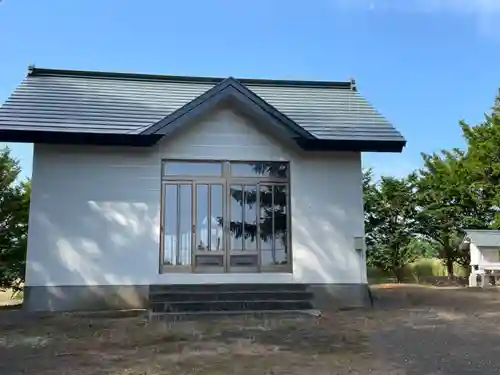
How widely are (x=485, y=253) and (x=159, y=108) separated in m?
10.3

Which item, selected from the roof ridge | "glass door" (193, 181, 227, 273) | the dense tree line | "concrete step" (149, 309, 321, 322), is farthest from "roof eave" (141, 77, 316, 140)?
the dense tree line

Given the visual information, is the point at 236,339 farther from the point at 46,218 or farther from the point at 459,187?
the point at 459,187

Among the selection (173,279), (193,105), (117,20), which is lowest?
(173,279)

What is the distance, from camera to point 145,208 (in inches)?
410

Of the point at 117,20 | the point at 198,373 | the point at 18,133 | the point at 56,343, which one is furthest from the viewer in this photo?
the point at 117,20

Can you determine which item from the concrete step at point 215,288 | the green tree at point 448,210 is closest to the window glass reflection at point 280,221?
the concrete step at point 215,288

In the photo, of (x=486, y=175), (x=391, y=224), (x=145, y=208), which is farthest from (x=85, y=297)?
(x=486, y=175)

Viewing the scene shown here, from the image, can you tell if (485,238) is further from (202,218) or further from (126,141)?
(126,141)

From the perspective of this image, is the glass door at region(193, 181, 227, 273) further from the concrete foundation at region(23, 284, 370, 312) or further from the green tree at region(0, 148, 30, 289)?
the green tree at region(0, 148, 30, 289)

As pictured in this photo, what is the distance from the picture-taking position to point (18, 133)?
32.1 ft

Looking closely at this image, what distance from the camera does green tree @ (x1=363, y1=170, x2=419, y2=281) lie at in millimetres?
19250

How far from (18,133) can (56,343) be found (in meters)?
4.59

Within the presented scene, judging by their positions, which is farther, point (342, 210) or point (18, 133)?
point (342, 210)

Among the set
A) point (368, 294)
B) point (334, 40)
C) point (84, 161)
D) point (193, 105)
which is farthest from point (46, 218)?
point (334, 40)
